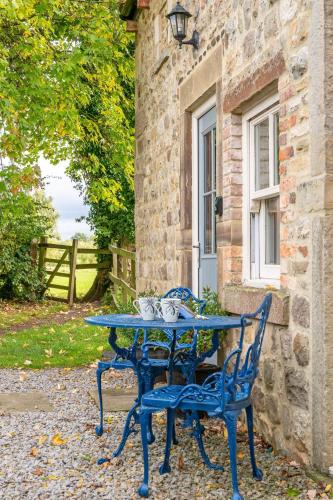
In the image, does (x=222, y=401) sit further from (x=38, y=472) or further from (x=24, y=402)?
(x=24, y=402)

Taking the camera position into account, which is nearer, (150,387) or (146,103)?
(150,387)

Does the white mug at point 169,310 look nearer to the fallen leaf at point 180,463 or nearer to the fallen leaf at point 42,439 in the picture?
the fallen leaf at point 180,463

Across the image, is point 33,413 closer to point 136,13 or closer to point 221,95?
point 221,95

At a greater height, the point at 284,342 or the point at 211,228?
the point at 211,228

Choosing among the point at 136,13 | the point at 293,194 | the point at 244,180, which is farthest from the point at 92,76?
the point at 293,194

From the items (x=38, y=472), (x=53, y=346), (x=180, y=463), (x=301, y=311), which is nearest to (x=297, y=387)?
(x=301, y=311)

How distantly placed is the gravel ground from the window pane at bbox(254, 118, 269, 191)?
Result: 77.6 inches

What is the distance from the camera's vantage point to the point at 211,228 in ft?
21.6

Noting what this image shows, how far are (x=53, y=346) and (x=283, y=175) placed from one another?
5.91m

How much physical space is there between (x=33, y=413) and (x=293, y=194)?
3087 millimetres

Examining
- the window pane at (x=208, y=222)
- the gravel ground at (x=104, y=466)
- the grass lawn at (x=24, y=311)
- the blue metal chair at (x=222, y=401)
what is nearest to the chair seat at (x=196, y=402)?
the blue metal chair at (x=222, y=401)

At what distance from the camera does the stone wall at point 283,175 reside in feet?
12.8

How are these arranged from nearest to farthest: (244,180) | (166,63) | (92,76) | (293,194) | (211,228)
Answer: (293,194)
(244,180)
(211,228)
(166,63)
(92,76)

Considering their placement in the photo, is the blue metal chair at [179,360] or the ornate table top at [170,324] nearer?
the ornate table top at [170,324]
